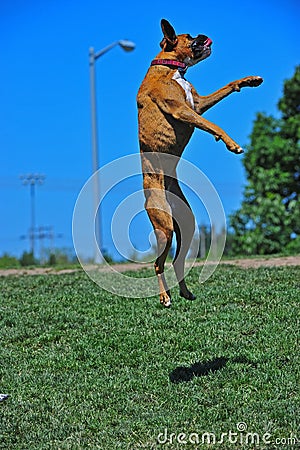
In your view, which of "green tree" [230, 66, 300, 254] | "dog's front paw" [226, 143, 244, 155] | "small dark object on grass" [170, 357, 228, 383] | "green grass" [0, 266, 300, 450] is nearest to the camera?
"dog's front paw" [226, 143, 244, 155]

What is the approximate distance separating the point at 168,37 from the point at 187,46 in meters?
0.17

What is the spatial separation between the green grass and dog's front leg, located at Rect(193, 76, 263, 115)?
117 inches

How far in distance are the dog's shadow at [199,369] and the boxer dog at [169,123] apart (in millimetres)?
2397

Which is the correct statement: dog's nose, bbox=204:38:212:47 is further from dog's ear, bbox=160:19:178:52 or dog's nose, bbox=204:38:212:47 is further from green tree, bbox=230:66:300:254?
green tree, bbox=230:66:300:254

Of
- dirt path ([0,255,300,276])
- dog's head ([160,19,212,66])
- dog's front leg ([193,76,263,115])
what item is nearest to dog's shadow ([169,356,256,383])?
dog's front leg ([193,76,263,115])

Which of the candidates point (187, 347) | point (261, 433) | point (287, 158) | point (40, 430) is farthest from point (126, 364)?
point (287, 158)

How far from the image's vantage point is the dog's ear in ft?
19.7

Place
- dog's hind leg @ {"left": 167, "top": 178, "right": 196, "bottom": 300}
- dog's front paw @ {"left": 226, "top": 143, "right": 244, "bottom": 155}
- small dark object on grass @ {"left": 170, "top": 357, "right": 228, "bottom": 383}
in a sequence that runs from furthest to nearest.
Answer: small dark object on grass @ {"left": 170, "top": 357, "right": 228, "bottom": 383} < dog's hind leg @ {"left": 167, "top": 178, "right": 196, "bottom": 300} < dog's front paw @ {"left": 226, "top": 143, "right": 244, "bottom": 155}

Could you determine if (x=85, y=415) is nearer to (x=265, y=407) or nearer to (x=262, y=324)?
(x=265, y=407)

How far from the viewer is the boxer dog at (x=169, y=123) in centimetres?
600

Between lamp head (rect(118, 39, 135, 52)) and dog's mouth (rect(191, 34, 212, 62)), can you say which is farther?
lamp head (rect(118, 39, 135, 52))

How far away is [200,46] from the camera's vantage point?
6.12m

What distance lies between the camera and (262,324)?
9734mm

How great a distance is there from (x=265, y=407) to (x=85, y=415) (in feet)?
5.83
